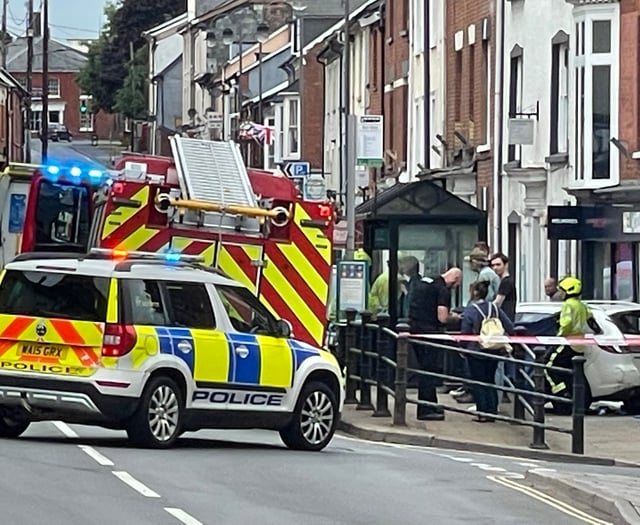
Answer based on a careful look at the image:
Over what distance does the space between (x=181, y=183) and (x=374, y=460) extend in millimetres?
→ 4783

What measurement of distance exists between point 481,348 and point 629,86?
942 centimetres

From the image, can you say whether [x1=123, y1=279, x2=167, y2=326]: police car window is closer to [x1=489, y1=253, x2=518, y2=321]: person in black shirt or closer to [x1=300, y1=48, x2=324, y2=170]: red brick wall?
[x1=489, y1=253, x2=518, y2=321]: person in black shirt

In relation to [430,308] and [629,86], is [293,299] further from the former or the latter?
[629,86]

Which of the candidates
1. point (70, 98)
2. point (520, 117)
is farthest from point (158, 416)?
Result: point (70, 98)

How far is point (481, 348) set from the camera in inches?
830

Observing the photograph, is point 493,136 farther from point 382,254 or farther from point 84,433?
point 84,433

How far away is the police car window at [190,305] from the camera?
16891 mm

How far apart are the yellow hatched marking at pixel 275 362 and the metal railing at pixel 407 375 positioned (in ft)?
8.80

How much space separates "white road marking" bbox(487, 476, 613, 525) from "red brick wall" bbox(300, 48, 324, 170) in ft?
172

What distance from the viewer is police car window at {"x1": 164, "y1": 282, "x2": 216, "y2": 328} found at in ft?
55.4

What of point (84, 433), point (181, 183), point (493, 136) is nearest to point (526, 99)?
point (493, 136)

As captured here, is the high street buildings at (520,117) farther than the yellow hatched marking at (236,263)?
Yes

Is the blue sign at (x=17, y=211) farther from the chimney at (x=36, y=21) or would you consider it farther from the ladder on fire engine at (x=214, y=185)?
the chimney at (x=36, y=21)

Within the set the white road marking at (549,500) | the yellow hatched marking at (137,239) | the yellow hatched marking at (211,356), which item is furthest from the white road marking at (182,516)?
the yellow hatched marking at (137,239)
